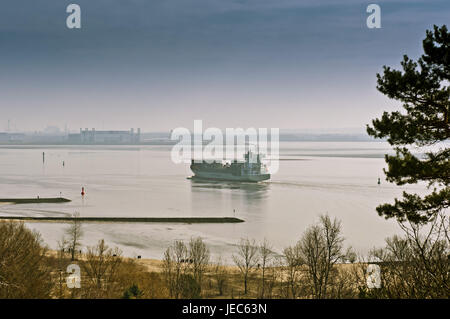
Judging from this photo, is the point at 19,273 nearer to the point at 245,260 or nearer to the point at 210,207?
the point at 245,260

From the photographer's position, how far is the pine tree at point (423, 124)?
6.05 m

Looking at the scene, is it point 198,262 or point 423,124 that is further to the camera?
point 198,262

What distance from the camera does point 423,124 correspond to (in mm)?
6246

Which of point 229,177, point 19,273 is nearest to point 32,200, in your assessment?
point 19,273

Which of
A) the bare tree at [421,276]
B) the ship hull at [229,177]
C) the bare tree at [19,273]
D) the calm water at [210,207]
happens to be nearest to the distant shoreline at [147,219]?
the calm water at [210,207]

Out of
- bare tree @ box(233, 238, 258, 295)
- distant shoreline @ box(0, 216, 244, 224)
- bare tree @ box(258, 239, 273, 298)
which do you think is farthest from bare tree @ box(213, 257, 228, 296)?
distant shoreline @ box(0, 216, 244, 224)

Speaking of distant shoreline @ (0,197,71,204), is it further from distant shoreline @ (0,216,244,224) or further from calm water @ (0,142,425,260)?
Result: distant shoreline @ (0,216,244,224)

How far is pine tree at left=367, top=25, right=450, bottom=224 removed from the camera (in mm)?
6055

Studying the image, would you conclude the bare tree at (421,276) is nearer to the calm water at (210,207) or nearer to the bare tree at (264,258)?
the bare tree at (264,258)

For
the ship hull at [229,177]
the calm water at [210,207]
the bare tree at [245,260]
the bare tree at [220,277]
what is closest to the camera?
the bare tree at [220,277]

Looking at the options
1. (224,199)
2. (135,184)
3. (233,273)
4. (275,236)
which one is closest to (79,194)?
(135,184)

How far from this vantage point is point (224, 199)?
4053 centimetres
